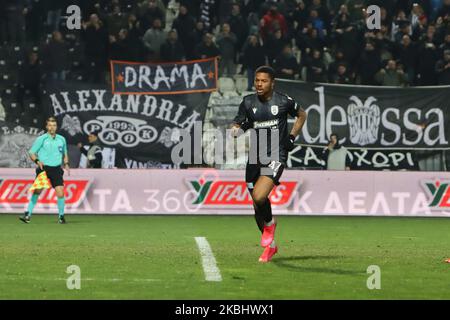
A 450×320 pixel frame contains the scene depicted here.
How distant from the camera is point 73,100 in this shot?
992 inches

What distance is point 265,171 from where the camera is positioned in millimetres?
12977

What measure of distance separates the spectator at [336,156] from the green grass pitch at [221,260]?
3448 millimetres

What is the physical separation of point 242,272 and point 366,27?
53.4 feet

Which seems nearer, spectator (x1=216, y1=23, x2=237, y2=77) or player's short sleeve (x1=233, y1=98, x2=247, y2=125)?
player's short sleeve (x1=233, y1=98, x2=247, y2=125)

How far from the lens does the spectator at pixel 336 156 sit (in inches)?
978

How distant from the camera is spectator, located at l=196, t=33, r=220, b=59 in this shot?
1015 inches

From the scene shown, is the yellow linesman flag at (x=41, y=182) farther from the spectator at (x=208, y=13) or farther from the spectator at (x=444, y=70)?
the spectator at (x=444, y=70)

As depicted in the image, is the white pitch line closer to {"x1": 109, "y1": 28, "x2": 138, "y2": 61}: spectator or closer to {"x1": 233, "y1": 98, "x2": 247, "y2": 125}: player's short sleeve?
{"x1": 233, "y1": 98, "x2": 247, "y2": 125}: player's short sleeve

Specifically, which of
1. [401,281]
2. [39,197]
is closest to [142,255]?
[401,281]

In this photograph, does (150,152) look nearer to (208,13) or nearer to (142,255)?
(208,13)

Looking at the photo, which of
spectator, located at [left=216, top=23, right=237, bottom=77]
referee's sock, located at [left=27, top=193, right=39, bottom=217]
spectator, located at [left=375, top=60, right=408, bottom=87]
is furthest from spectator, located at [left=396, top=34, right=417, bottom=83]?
referee's sock, located at [left=27, top=193, right=39, bottom=217]

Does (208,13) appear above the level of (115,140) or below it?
above

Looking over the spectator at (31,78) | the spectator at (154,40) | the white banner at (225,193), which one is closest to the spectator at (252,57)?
the spectator at (154,40)

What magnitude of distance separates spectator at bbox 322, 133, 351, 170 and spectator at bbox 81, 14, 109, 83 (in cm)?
560
